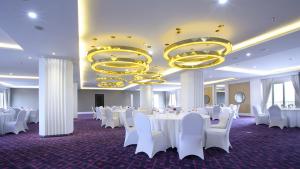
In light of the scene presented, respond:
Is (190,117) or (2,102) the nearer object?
(190,117)

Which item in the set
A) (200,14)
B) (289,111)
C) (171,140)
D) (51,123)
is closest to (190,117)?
(171,140)

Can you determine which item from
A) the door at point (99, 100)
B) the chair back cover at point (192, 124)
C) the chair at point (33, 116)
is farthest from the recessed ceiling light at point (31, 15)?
the door at point (99, 100)

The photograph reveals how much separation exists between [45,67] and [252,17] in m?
7.22

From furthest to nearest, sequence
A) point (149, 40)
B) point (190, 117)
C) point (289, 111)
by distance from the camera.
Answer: point (289, 111), point (149, 40), point (190, 117)

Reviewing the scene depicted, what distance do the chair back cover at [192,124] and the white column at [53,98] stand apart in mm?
5473

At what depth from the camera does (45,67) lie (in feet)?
26.0

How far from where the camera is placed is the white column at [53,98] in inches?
307

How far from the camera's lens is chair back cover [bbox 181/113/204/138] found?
4.37m

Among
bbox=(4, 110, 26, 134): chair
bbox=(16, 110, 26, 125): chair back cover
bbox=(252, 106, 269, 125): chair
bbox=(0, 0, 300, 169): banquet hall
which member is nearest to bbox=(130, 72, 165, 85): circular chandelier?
bbox=(0, 0, 300, 169): banquet hall

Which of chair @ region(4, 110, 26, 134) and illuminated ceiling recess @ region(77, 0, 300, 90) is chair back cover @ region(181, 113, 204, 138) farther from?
chair @ region(4, 110, 26, 134)

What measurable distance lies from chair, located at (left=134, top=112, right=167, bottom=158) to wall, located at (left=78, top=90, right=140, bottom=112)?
887 inches

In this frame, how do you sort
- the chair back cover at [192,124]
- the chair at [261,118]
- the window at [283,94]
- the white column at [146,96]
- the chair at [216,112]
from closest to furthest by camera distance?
the chair back cover at [192,124], the chair at [261,118], the chair at [216,112], the window at [283,94], the white column at [146,96]

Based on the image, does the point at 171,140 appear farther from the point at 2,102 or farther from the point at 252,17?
the point at 2,102

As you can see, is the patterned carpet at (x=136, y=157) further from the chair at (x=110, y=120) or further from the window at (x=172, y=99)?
the window at (x=172, y=99)
